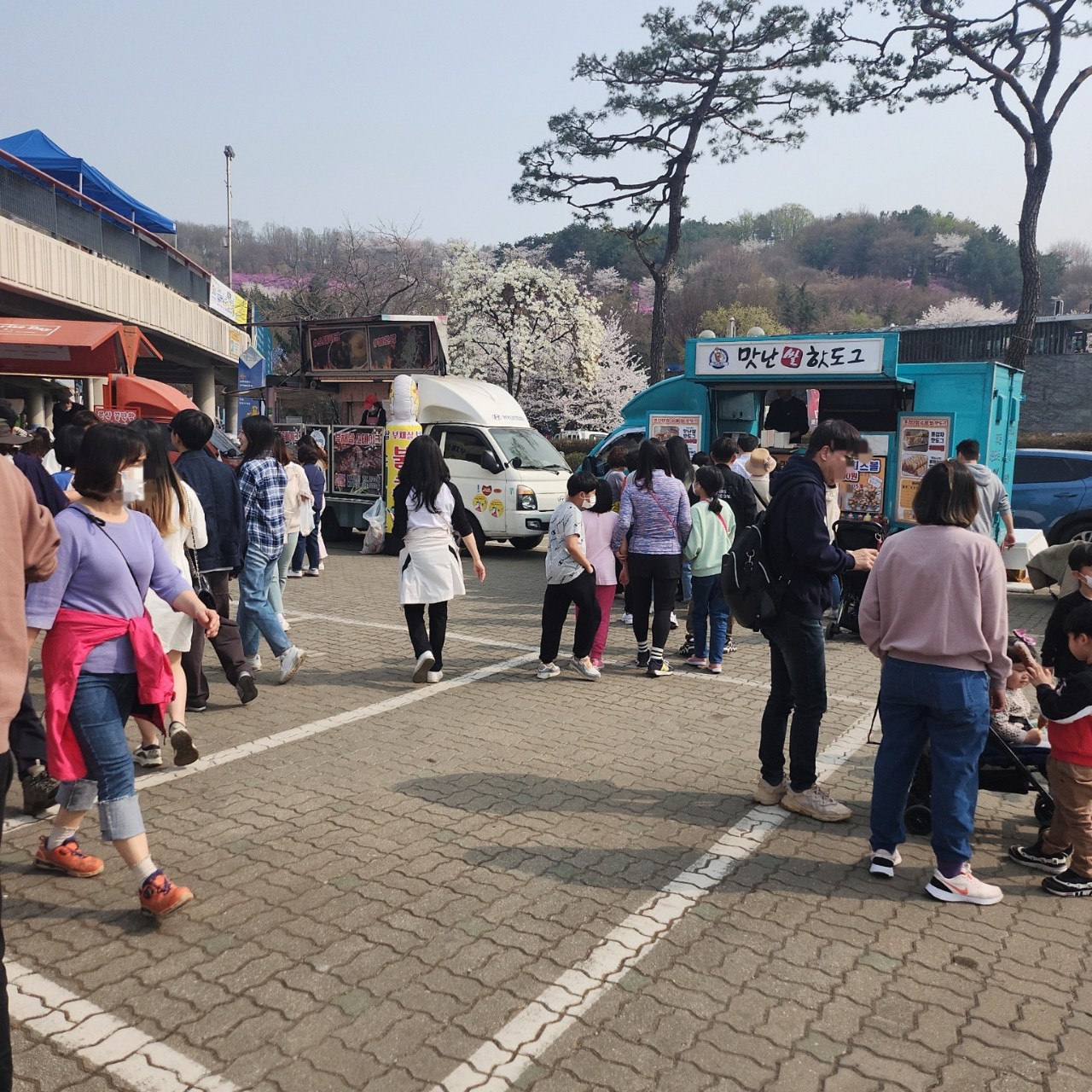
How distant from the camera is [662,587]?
23.8ft

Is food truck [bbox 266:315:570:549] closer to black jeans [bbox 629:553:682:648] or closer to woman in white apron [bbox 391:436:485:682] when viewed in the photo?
black jeans [bbox 629:553:682:648]

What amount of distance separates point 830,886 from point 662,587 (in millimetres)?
3573

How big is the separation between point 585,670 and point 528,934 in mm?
3698

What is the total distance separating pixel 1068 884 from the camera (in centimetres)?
381

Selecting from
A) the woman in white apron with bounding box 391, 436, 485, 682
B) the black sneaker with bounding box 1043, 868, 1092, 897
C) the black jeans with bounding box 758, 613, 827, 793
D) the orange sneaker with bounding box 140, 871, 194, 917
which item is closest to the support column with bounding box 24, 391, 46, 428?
the woman in white apron with bounding box 391, 436, 485, 682

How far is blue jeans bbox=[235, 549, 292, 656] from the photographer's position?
655 cm

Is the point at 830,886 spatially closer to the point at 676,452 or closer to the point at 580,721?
the point at 580,721

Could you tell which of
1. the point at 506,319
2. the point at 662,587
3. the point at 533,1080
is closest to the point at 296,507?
the point at 662,587

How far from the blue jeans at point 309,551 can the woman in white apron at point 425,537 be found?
18.2 ft

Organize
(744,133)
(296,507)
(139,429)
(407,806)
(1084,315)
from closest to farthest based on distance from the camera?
(407,806) → (139,429) → (296,507) → (744,133) → (1084,315)

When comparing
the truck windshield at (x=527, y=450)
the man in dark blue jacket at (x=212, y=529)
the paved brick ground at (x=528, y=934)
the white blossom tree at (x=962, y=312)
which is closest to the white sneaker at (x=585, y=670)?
the paved brick ground at (x=528, y=934)

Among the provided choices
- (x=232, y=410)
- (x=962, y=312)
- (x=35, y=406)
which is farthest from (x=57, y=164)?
(x=962, y=312)

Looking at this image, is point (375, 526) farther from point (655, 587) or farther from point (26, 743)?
point (26, 743)

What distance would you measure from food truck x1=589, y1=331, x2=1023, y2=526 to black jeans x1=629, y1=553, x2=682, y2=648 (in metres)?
3.15
